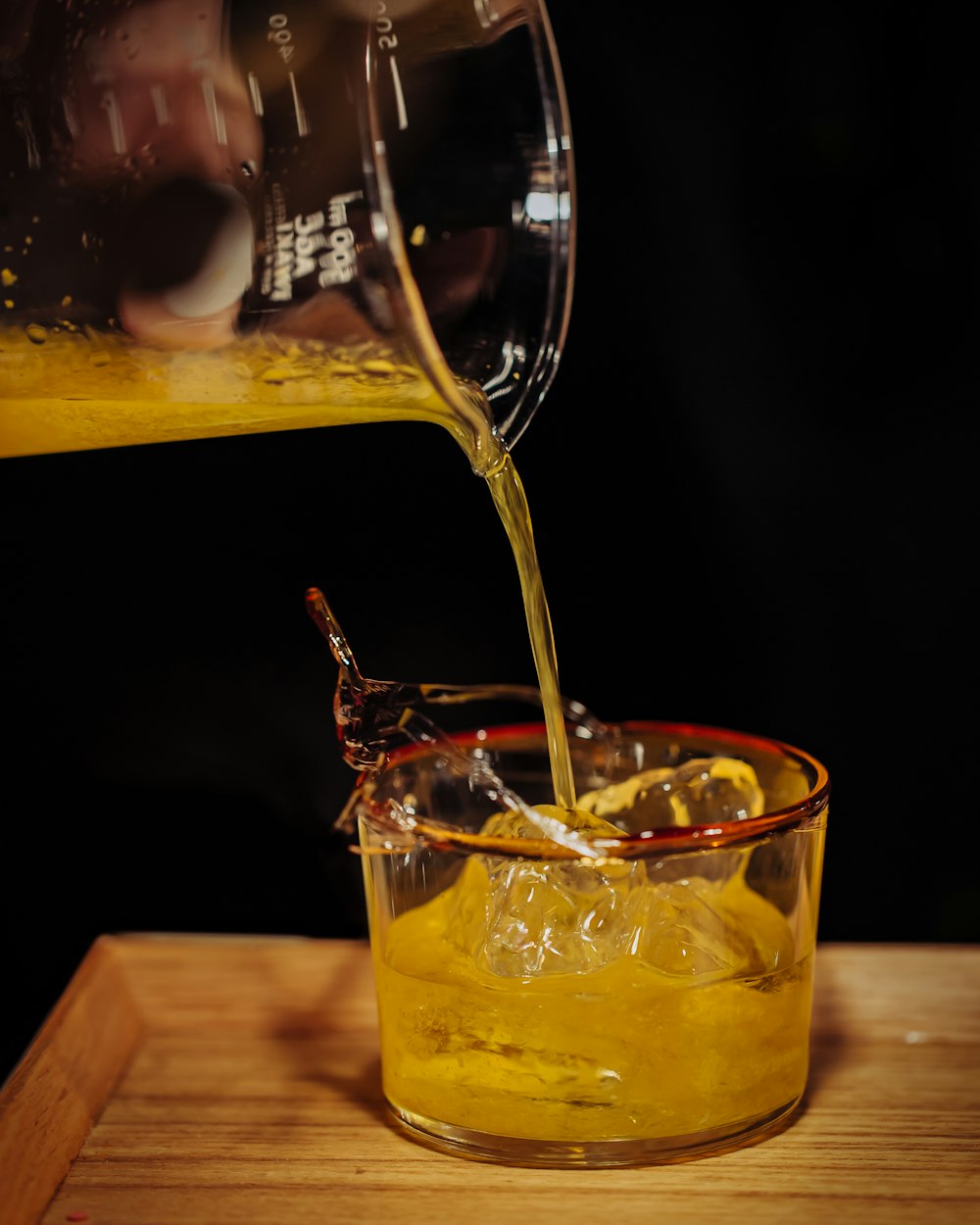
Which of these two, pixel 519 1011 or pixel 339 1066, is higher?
pixel 519 1011

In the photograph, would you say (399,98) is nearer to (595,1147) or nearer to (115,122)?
(115,122)

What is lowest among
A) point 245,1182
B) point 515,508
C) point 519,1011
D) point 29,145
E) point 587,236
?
point 245,1182

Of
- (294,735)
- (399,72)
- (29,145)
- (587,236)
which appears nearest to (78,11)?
(29,145)

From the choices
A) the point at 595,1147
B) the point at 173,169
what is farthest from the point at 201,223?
the point at 595,1147

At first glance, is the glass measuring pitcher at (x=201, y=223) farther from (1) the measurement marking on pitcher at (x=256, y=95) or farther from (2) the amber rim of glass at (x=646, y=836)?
(2) the amber rim of glass at (x=646, y=836)

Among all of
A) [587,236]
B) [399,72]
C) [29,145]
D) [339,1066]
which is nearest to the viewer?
[29,145]

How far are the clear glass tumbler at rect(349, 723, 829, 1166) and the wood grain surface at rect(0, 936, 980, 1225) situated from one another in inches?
1.3

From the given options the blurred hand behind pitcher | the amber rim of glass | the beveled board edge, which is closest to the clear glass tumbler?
the amber rim of glass

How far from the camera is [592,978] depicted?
2.56ft

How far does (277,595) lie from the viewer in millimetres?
1231

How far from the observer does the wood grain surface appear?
0.79 meters

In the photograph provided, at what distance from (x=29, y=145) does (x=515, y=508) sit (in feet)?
1.06

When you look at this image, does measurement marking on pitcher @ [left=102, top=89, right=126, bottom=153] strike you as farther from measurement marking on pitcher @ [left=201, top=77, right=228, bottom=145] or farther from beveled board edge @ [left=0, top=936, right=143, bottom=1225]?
beveled board edge @ [left=0, top=936, right=143, bottom=1225]

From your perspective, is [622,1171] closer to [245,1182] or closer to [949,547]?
[245,1182]
